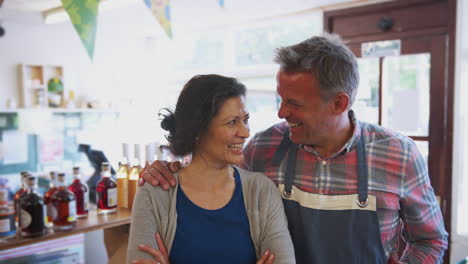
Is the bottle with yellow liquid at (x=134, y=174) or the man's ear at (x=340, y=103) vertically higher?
the man's ear at (x=340, y=103)

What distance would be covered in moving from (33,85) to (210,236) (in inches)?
157

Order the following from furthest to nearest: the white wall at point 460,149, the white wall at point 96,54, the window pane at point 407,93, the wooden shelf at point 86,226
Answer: the white wall at point 96,54 → the window pane at point 407,93 → the white wall at point 460,149 → the wooden shelf at point 86,226

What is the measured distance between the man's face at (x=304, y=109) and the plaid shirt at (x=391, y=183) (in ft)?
0.27

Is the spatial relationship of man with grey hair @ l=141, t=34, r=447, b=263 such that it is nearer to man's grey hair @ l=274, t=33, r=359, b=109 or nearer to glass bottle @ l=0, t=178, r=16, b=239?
man's grey hair @ l=274, t=33, r=359, b=109

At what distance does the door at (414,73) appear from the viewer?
2.86 metres

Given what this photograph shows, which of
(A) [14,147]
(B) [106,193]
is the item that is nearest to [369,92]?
(B) [106,193]

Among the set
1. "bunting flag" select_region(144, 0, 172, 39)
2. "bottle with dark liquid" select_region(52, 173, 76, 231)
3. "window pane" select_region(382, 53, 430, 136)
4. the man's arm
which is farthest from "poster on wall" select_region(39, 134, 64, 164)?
the man's arm

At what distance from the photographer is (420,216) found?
1432mm

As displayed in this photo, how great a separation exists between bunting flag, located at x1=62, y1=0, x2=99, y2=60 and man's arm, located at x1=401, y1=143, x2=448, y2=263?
5.56 feet

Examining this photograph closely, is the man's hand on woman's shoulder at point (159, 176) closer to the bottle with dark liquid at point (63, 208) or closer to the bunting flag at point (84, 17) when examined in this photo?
the bottle with dark liquid at point (63, 208)

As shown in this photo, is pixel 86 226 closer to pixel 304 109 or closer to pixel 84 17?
pixel 84 17

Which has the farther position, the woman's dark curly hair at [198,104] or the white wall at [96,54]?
the white wall at [96,54]

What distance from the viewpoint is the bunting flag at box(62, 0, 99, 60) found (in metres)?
2.19

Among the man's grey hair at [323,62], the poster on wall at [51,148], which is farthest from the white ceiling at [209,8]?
the man's grey hair at [323,62]
